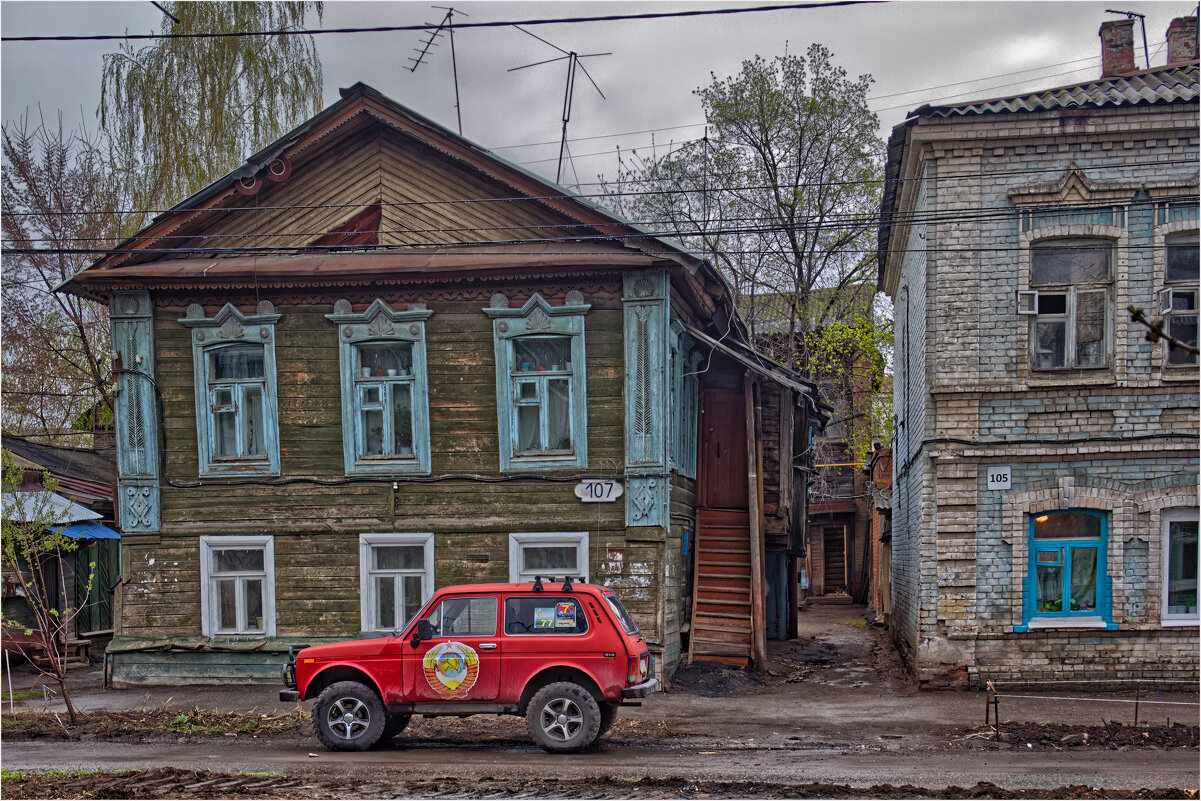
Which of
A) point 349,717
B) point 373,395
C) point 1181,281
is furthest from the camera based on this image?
point 373,395

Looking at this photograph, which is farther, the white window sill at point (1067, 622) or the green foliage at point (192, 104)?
the green foliage at point (192, 104)

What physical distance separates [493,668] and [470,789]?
2.17 meters

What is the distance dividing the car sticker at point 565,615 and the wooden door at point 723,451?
9.70 meters

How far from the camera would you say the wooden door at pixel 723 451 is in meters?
20.9

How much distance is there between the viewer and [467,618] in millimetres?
11289

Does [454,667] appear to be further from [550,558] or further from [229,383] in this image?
[229,383]

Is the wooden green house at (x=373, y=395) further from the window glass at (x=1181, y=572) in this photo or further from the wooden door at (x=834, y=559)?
the wooden door at (x=834, y=559)

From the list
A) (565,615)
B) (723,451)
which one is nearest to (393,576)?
(565,615)

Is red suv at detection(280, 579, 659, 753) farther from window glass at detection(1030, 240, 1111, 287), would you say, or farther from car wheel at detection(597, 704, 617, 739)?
window glass at detection(1030, 240, 1111, 287)

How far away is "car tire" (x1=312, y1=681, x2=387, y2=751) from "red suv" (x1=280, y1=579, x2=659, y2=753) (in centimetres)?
1

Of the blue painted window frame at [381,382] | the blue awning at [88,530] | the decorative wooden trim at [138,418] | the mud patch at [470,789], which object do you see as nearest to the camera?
the mud patch at [470,789]

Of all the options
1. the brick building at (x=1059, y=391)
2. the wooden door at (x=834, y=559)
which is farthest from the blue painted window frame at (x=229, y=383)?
the wooden door at (x=834, y=559)

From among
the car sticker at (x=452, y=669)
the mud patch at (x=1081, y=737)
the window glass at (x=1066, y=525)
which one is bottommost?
the mud patch at (x=1081, y=737)

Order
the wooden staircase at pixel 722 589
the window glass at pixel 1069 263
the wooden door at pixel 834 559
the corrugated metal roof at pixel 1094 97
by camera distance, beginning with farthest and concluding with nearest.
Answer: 1. the wooden door at pixel 834 559
2. the wooden staircase at pixel 722 589
3. the window glass at pixel 1069 263
4. the corrugated metal roof at pixel 1094 97
